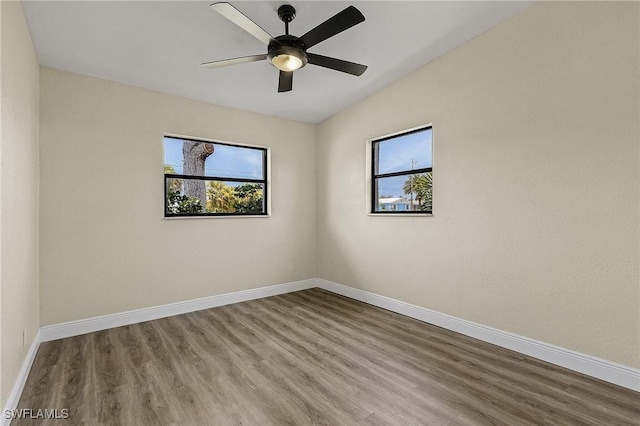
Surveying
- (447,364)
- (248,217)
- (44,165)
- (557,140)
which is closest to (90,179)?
(44,165)

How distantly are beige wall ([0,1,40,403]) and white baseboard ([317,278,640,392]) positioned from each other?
11.2ft

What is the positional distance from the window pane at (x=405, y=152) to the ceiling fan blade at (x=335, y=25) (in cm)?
176

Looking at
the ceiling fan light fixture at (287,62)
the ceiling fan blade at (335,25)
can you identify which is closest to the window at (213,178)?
the ceiling fan light fixture at (287,62)

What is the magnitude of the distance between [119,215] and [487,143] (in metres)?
3.87

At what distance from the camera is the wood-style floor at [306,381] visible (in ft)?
6.17

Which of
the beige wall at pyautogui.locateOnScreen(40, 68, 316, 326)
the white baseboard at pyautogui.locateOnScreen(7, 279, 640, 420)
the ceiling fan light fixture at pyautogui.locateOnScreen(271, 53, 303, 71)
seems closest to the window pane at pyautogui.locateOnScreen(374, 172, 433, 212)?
the white baseboard at pyautogui.locateOnScreen(7, 279, 640, 420)

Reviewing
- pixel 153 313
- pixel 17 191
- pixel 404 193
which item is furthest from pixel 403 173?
pixel 17 191

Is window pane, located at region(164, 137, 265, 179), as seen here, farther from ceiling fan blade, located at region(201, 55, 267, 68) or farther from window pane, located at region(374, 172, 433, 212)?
window pane, located at region(374, 172, 433, 212)

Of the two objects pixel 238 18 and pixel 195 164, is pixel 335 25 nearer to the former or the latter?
pixel 238 18

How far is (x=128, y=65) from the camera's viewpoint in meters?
3.05

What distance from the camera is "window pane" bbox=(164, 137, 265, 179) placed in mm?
3803

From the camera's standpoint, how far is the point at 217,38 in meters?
2.74

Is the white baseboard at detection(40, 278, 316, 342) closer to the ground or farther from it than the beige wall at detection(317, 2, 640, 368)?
closer to the ground

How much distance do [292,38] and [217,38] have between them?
86cm
